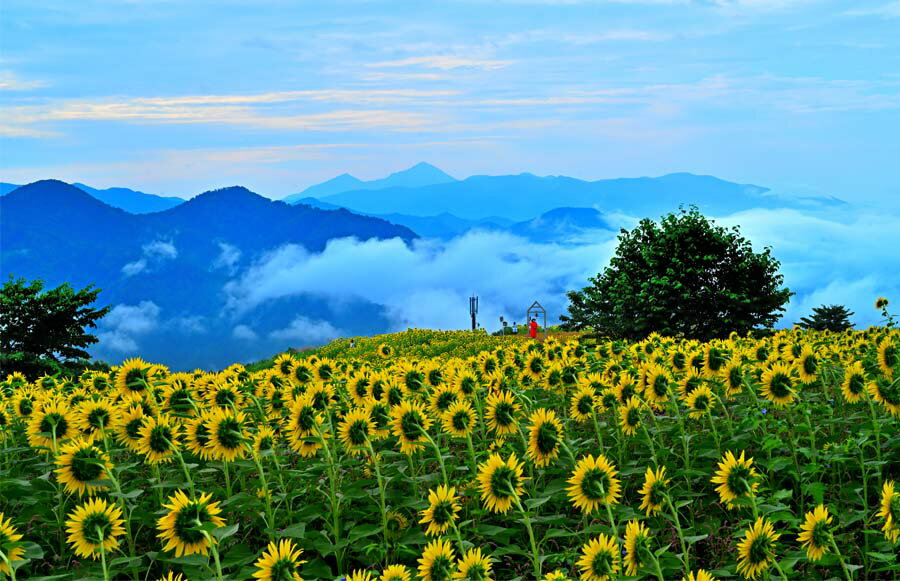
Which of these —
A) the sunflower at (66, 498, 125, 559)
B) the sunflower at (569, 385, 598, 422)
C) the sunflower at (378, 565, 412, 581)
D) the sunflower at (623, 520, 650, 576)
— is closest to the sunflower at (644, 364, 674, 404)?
the sunflower at (569, 385, 598, 422)

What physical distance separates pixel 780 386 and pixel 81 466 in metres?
5.06

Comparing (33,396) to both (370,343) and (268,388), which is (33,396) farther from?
(370,343)

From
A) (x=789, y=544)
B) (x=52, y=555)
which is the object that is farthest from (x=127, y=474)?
(x=789, y=544)

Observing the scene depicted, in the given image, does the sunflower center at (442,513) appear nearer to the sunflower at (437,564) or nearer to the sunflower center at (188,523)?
the sunflower at (437,564)

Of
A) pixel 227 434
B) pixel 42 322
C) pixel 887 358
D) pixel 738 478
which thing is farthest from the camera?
pixel 42 322

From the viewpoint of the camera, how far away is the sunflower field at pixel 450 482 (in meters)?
4.79

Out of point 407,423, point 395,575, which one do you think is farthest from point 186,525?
point 407,423

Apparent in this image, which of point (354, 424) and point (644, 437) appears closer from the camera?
point (354, 424)

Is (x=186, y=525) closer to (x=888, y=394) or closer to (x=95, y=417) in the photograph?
(x=95, y=417)

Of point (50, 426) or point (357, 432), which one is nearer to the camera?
point (357, 432)

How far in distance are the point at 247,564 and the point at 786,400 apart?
4198 mm

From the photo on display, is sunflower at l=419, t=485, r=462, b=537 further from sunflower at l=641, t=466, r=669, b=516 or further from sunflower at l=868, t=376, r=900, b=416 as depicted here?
sunflower at l=868, t=376, r=900, b=416

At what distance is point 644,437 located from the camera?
273 inches

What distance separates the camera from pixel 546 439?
5473mm
